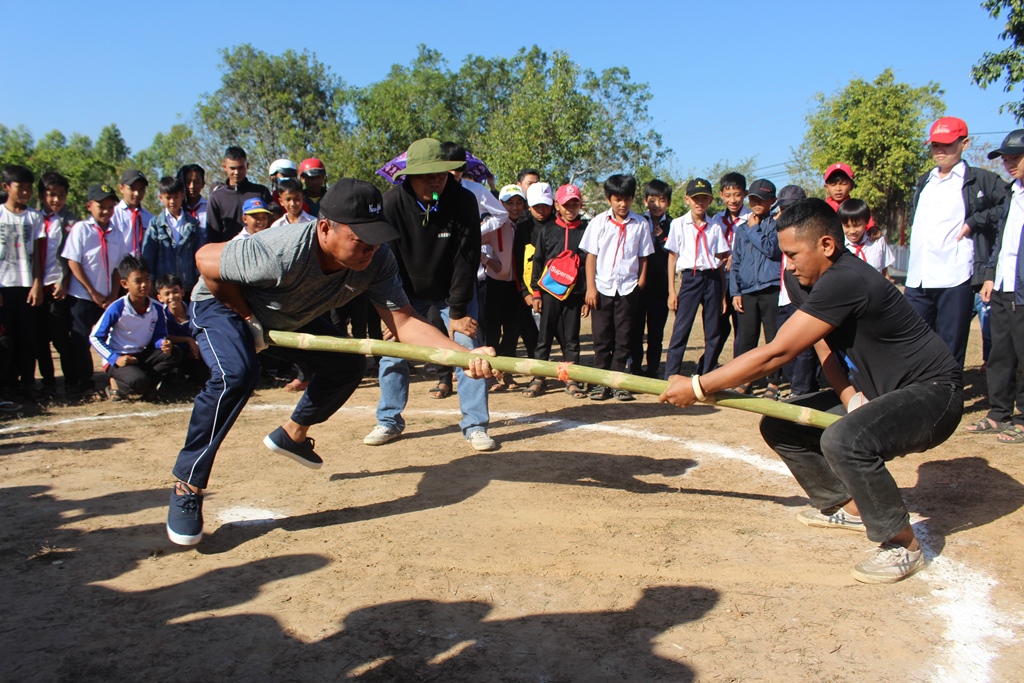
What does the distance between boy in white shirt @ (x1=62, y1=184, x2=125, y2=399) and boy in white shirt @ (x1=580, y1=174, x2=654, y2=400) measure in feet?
16.0

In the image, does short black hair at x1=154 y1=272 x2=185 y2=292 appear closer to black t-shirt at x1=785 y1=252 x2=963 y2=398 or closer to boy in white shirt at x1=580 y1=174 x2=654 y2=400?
boy in white shirt at x1=580 y1=174 x2=654 y2=400

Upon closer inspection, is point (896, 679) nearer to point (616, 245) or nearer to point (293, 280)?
point (293, 280)

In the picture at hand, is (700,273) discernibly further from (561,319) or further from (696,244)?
(561,319)

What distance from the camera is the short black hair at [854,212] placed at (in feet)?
24.4

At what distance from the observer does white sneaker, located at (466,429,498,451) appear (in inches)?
232

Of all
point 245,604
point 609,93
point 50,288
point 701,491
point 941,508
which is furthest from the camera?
point 609,93

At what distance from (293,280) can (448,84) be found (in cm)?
5137

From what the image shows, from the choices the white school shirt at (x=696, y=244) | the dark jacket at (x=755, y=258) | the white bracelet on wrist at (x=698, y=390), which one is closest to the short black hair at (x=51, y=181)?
the white school shirt at (x=696, y=244)

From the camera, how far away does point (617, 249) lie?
26.6ft

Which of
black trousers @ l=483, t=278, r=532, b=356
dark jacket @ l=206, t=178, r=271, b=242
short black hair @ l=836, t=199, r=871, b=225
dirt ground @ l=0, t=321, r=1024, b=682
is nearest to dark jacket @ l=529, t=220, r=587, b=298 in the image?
black trousers @ l=483, t=278, r=532, b=356

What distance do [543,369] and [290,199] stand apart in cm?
495

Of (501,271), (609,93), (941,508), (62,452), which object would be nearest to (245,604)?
(62,452)

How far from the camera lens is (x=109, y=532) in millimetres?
4285

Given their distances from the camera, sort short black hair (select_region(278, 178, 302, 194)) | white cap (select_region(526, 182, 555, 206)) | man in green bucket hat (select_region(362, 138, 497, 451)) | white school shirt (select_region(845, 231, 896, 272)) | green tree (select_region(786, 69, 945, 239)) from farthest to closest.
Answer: green tree (select_region(786, 69, 945, 239)) → white cap (select_region(526, 182, 555, 206)) → short black hair (select_region(278, 178, 302, 194)) → white school shirt (select_region(845, 231, 896, 272)) → man in green bucket hat (select_region(362, 138, 497, 451))
